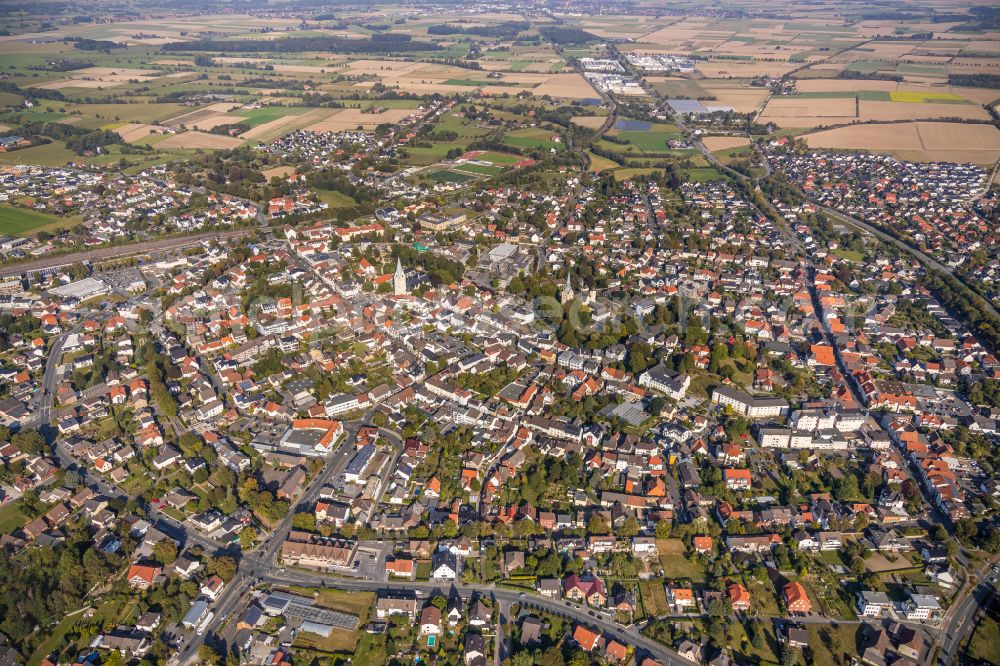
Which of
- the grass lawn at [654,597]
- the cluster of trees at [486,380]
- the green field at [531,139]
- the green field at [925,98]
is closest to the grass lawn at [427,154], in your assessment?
the green field at [531,139]

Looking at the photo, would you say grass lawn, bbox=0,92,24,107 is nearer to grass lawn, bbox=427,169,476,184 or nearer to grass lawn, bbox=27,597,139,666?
grass lawn, bbox=427,169,476,184

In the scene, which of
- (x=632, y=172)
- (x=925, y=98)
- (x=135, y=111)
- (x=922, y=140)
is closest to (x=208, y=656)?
(x=632, y=172)

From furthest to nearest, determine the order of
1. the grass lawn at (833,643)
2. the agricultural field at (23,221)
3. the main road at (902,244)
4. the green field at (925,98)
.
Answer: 1. the green field at (925,98)
2. the agricultural field at (23,221)
3. the main road at (902,244)
4. the grass lawn at (833,643)

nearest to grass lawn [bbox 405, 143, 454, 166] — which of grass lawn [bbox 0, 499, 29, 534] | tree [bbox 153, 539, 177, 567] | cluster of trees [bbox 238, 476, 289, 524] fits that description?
cluster of trees [bbox 238, 476, 289, 524]

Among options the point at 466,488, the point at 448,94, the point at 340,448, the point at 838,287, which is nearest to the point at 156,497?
the point at 340,448

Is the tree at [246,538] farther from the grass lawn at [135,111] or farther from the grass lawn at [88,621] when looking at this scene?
the grass lawn at [135,111]

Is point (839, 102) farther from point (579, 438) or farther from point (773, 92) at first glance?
point (579, 438)
